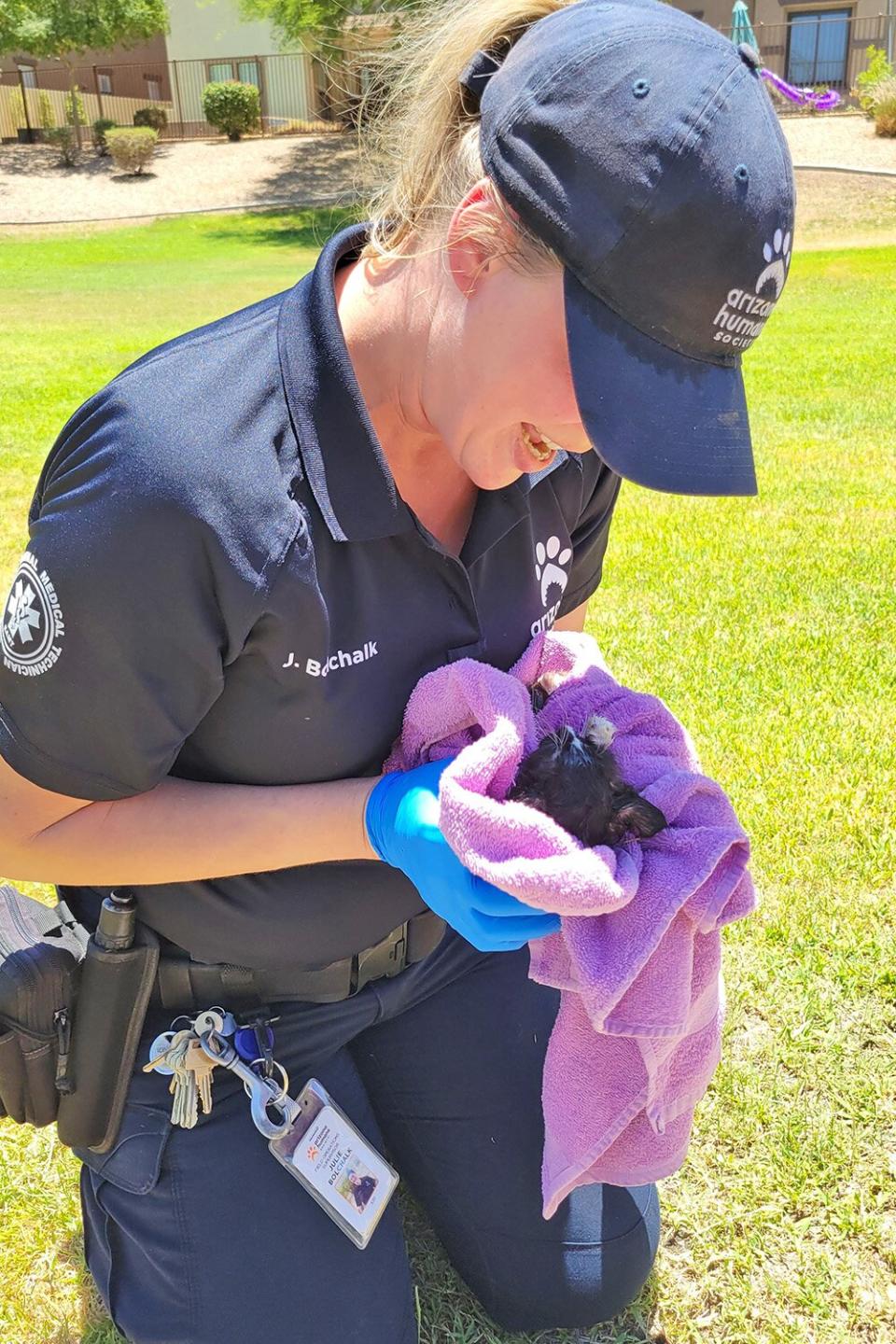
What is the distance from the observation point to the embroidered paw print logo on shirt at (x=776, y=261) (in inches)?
49.8

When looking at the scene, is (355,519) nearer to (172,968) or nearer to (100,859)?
(100,859)

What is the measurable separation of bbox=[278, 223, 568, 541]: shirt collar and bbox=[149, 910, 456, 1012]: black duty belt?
70 cm

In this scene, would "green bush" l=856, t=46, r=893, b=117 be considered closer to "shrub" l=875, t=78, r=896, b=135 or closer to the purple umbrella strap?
"shrub" l=875, t=78, r=896, b=135

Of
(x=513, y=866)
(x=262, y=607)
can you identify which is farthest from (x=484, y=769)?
(x=262, y=607)

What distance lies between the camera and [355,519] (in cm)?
152

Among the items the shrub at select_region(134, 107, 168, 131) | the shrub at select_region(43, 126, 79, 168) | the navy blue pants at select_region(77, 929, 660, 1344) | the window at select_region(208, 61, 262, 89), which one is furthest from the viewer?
the window at select_region(208, 61, 262, 89)

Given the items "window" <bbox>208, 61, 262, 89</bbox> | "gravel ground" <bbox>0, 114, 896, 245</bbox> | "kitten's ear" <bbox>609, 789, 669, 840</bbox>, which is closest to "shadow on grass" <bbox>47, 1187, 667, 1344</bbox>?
"kitten's ear" <bbox>609, 789, 669, 840</bbox>

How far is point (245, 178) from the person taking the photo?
2688 cm

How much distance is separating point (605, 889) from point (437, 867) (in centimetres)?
23

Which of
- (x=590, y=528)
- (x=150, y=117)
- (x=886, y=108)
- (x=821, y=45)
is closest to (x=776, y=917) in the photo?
(x=590, y=528)

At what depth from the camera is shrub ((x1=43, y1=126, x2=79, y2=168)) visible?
2848 cm

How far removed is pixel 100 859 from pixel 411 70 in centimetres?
116

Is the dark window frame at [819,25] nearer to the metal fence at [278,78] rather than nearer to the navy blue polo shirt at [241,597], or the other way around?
the metal fence at [278,78]

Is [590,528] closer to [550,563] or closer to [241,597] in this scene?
[550,563]
